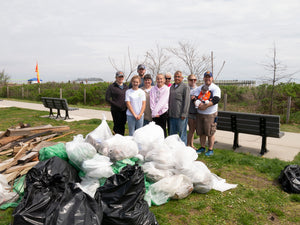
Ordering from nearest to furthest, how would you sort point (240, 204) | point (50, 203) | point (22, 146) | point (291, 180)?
point (50, 203) < point (240, 204) < point (291, 180) < point (22, 146)

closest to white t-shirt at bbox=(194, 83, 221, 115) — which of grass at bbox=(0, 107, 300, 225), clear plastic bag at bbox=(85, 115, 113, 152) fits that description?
grass at bbox=(0, 107, 300, 225)

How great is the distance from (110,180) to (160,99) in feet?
8.15

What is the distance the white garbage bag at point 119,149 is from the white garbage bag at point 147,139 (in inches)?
8.9

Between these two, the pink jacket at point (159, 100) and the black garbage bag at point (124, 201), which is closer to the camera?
the black garbage bag at point (124, 201)

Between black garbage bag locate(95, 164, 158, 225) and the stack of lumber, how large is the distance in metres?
1.78

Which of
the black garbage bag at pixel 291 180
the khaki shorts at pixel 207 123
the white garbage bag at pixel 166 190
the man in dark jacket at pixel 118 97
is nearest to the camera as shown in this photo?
the white garbage bag at pixel 166 190

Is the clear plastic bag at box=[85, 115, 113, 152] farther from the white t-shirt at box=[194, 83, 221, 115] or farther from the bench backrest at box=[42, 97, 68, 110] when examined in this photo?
the bench backrest at box=[42, 97, 68, 110]

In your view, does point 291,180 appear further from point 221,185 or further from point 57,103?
point 57,103

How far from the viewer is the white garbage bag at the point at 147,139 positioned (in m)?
3.65

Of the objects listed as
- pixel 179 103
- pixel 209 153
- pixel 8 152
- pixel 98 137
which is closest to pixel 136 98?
pixel 179 103

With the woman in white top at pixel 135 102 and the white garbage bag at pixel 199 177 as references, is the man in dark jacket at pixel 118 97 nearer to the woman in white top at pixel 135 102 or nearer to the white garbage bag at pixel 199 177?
the woman in white top at pixel 135 102

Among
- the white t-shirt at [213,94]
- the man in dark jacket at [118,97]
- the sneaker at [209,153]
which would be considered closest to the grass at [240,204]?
the sneaker at [209,153]

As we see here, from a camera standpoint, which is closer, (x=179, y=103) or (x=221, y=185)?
(x=221, y=185)

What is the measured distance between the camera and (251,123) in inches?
204
